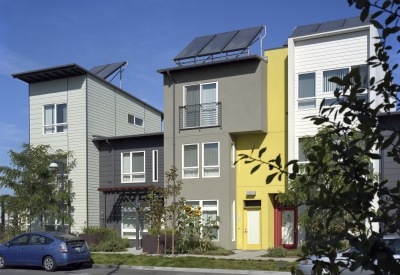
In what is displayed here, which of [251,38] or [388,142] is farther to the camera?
[251,38]

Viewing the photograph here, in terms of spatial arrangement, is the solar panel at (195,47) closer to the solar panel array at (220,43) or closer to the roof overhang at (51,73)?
the solar panel array at (220,43)

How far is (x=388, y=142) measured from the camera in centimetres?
326

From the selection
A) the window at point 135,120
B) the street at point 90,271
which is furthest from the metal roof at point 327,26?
the window at point 135,120

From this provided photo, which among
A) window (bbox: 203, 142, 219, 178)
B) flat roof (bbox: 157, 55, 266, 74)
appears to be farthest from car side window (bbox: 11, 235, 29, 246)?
flat roof (bbox: 157, 55, 266, 74)

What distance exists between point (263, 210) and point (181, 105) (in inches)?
264

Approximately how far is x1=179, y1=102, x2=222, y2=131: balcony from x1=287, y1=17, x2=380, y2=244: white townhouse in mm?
3746

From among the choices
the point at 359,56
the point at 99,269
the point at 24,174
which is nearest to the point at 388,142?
the point at 99,269

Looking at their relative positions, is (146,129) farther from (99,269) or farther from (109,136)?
(99,269)

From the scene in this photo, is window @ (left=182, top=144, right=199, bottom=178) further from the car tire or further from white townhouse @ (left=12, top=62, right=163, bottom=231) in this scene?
the car tire

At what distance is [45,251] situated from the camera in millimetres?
21453

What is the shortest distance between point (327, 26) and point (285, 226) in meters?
9.65

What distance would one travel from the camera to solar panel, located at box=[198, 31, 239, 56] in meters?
27.1

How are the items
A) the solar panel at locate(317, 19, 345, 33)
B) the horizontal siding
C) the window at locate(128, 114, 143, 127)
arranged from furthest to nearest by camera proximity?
the window at locate(128, 114, 143, 127), the solar panel at locate(317, 19, 345, 33), the horizontal siding

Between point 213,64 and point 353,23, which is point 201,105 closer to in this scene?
point 213,64
